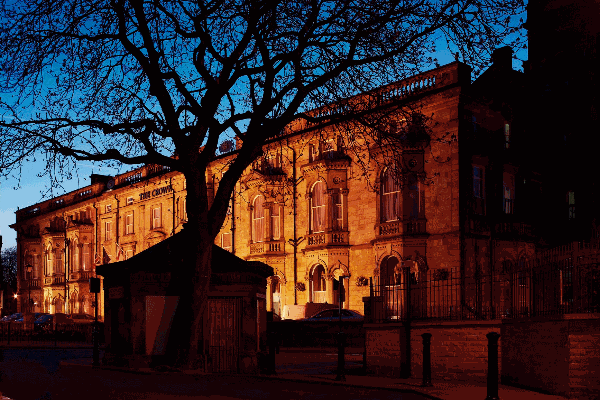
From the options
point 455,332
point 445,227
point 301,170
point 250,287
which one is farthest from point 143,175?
point 455,332

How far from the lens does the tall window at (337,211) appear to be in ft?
125

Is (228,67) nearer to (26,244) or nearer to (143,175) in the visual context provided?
(143,175)

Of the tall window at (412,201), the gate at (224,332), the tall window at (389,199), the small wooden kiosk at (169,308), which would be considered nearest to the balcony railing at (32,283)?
the tall window at (389,199)

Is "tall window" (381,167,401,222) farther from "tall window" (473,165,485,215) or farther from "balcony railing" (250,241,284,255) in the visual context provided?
"balcony railing" (250,241,284,255)

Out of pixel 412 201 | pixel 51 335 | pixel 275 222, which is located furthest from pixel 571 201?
pixel 51 335

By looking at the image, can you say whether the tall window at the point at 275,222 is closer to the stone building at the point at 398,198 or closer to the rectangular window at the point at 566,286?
the stone building at the point at 398,198

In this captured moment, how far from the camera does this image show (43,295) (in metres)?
71.4

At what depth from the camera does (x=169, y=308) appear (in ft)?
60.1

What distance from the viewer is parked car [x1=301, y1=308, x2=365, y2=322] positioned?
33.1 metres

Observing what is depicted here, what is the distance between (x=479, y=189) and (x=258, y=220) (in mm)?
14204

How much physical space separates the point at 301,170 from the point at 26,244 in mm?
43863

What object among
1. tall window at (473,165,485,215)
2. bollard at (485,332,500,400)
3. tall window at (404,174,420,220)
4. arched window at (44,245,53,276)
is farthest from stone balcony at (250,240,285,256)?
arched window at (44,245,53,276)

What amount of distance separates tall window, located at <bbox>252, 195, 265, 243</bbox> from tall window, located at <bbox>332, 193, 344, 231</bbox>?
5.73 m

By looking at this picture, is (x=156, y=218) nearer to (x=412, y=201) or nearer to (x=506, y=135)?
(x=412, y=201)
